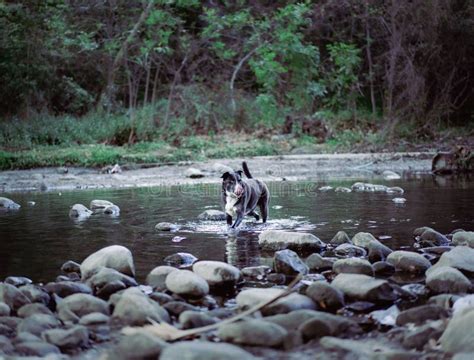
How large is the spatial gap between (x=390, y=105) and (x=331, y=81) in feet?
9.09

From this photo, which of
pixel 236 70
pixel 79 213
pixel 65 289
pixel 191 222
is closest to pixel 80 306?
pixel 65 289

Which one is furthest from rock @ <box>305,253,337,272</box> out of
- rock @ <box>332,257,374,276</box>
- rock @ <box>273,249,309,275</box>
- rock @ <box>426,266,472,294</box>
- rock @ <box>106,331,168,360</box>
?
rock @ <box>106,331,168,360</box>

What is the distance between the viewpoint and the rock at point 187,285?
5.83 metres

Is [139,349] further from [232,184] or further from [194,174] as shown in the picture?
[194,174]

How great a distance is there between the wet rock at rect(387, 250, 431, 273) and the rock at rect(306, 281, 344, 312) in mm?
1371

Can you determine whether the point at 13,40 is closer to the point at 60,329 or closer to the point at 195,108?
the point at 195,108

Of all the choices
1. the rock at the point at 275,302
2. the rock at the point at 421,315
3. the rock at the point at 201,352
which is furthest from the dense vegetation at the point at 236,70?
the rock at the point at 201,352

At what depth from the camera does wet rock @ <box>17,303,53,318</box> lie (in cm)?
525

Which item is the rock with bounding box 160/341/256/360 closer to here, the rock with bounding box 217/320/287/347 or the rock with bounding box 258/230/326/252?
the rock with bounding box 217/320/287/347

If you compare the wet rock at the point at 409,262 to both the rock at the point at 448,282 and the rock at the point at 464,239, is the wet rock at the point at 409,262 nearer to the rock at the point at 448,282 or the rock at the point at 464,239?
the rock at the point at 448,282

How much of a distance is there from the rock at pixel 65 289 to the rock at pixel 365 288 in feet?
6.70

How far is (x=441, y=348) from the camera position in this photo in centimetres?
434

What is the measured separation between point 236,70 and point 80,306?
20794 millimetres

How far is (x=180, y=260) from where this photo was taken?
24.1ft
